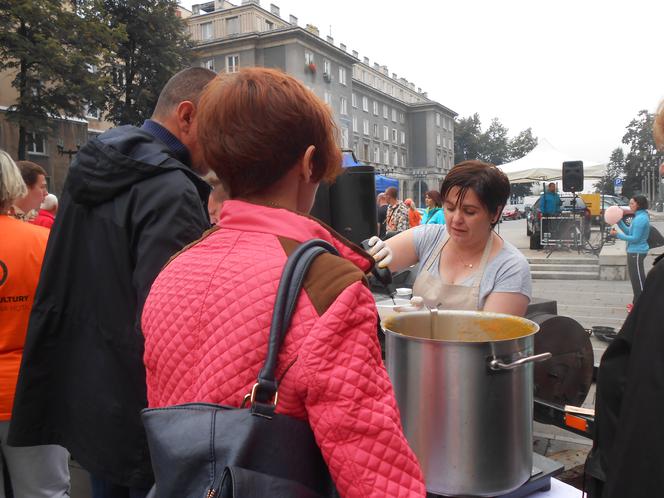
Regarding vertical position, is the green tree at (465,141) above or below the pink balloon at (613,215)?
above

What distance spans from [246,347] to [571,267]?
13.0m

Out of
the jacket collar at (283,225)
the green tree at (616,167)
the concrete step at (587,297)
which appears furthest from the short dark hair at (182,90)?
the green tree at (616,167)

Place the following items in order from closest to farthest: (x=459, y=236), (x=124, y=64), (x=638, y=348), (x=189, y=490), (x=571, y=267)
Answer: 1. (x=189, y=490)
2. (x=638, y=348)
3. (x=459, y=236)
4. (x=571, y=267)
5. (x=124, y=64)

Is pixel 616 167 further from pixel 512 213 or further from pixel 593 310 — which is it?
pixel 593 310

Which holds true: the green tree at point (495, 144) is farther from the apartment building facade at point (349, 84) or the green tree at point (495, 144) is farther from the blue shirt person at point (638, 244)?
the blue shirt person at point (638, 244)

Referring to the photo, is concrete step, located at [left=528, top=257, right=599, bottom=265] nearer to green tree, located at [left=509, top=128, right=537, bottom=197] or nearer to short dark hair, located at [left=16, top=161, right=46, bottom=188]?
short dark hair, located at [left=16, top=161, right=46, bottom=188]

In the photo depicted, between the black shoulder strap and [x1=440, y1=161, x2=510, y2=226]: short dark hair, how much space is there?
1489 millimetres

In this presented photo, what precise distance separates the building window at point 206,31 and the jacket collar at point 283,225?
5078cm

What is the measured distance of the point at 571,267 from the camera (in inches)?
496

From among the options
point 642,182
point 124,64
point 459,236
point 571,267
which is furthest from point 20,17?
point 642,182

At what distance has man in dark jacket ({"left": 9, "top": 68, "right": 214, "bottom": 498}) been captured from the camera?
1518 mm

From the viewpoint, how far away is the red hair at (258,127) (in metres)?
0.98

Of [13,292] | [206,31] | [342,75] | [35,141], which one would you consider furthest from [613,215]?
[206,31]

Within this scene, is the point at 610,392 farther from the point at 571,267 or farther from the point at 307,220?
the point at 571,267
